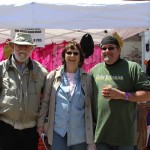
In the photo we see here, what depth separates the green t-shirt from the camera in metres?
2.85

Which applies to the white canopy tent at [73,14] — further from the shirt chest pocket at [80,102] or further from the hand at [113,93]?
the hand at [113,93]

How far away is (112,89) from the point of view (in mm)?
2766

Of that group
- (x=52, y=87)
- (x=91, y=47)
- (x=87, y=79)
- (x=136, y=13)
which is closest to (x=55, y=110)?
(x=52, y=87)

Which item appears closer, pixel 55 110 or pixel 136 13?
pixel 55 110

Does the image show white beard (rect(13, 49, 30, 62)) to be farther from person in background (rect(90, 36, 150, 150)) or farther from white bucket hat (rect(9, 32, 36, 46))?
Answer: person in background (rect(90, 36, 150, 150))

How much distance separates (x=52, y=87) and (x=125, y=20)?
4.31 feet

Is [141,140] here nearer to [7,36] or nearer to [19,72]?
[19,72]

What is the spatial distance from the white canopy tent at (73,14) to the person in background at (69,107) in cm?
76

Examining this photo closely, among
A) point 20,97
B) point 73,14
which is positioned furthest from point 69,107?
point 73,14

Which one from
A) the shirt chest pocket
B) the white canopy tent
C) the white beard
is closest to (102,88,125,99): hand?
the shirt chest pocket

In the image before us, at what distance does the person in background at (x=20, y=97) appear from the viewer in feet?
9.70

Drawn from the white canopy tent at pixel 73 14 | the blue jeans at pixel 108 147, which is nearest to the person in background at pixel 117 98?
the blue jeans at pixel 108 147

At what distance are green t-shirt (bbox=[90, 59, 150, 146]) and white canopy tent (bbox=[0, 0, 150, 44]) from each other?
37.0 inches

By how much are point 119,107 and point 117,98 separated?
108 millimetres
